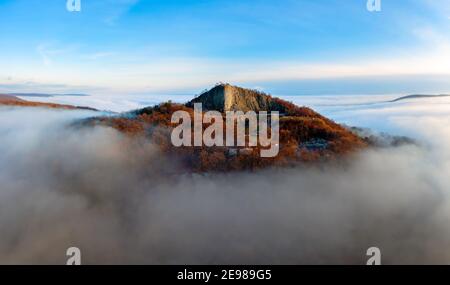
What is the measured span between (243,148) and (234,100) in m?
7.33

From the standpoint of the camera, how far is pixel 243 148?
1184cm

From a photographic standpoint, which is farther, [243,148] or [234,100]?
[234,100]

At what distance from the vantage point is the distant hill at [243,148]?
1155cm

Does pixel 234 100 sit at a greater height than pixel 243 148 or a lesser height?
greater

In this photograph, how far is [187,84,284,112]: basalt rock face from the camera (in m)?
18.2

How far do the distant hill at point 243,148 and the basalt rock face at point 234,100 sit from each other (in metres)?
0.25

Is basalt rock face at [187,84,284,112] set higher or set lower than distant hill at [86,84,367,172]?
higher

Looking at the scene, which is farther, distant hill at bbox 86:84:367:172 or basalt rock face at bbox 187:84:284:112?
basalt rock face at bbox 187:84:284:112

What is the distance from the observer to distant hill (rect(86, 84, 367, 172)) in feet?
37.9

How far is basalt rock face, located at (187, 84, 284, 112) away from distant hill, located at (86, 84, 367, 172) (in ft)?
0.81

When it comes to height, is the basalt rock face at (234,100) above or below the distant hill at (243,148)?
above

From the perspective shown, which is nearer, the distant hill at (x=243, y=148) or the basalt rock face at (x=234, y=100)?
the distant hill at (x=243, y=148)
